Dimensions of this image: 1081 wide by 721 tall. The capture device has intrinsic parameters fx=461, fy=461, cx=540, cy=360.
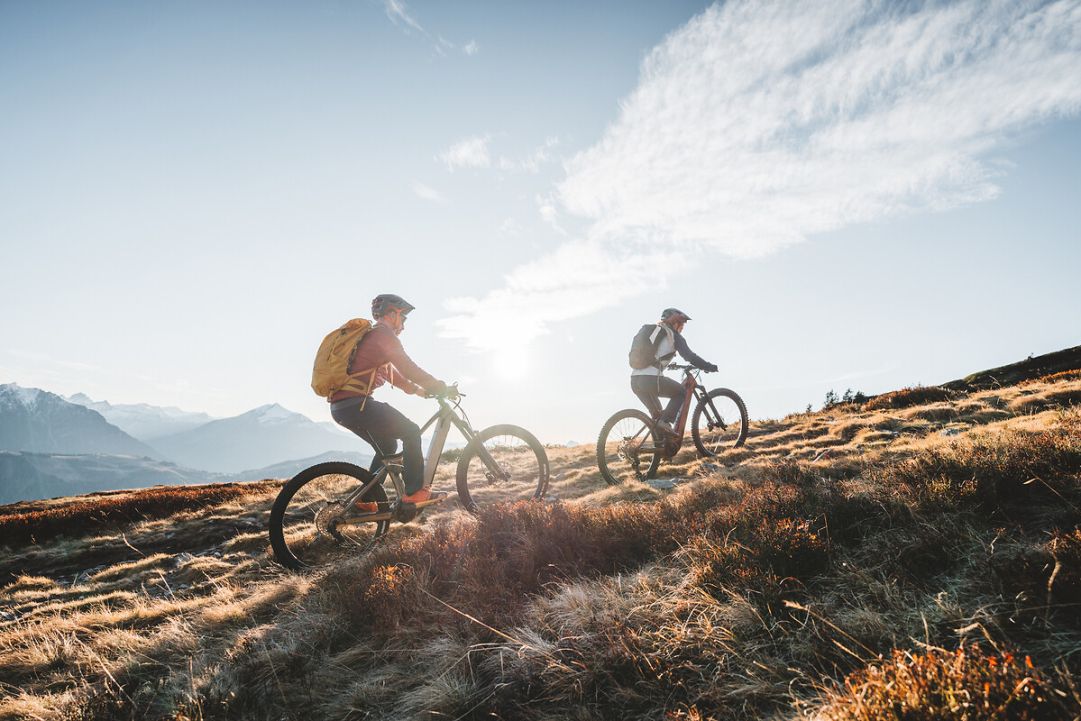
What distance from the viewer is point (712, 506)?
16.9 ft

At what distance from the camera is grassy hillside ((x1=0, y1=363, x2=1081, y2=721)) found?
217 cm

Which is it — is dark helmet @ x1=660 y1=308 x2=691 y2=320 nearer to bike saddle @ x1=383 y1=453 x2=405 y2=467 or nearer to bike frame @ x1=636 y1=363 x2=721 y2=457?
bike frame @ x1=636 y1=363 x2=721 y2=457

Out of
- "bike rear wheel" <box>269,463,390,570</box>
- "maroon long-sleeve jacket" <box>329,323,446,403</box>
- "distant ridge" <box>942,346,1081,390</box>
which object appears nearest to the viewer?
"bike rear wheel" <box>269,463,390,570</box>

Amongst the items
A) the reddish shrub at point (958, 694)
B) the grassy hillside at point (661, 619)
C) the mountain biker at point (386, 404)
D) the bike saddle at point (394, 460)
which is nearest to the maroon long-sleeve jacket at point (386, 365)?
the mountain biker at point (386, 404)

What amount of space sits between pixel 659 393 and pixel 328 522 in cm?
652

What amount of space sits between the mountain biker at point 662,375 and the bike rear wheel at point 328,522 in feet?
18.2

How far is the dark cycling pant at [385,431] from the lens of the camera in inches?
235

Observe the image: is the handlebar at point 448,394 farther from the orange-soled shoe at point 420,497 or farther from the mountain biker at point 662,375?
the mountain biker at point 662,375

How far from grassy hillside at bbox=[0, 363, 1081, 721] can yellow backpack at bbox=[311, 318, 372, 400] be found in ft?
6.98

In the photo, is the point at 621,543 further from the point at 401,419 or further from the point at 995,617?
the point at 401,419

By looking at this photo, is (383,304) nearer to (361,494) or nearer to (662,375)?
(361,494)

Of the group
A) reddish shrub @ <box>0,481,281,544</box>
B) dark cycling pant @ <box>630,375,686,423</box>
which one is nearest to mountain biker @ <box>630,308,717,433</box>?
dark cycling pant @ <box>630,375,686,423</box>

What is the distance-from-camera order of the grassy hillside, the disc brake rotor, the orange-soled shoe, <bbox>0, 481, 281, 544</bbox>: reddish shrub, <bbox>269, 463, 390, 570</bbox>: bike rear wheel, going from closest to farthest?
the grassy hillside → <bbox>269, 463, 390, 570</bbox>: bike rear wheel → the disc brake rotor → the orange-soled shoe → <bbox>0, 481, 281, 544</bbox>: reddish shrub

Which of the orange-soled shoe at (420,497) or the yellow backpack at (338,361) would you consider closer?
the yellow backpack at (338,361)
